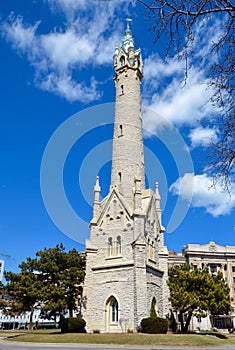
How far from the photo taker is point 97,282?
102 ft

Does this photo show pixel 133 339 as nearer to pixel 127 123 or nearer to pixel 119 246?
pixel 119 246

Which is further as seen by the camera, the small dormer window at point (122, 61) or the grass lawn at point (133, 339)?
the small dormer window at point (122, 61)

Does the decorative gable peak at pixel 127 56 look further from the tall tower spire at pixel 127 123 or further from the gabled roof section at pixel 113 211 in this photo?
the gabled roof section at pixel 113 211

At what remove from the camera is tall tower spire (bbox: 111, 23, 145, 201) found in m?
34.4

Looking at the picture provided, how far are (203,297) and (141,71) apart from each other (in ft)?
84.0

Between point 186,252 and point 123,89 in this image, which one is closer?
point 123,89

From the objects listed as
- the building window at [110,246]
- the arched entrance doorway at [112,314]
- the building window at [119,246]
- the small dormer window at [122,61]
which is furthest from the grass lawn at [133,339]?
the small dormer window at [122,61]

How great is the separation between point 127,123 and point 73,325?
20.3 m

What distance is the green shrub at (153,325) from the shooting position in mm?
25703

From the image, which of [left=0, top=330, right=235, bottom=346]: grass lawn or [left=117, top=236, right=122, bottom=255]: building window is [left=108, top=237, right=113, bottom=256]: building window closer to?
[left=117, top=236, right=122, bottom=255]: building window

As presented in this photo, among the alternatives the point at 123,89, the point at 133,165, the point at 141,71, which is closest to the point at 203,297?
the point at 133,165

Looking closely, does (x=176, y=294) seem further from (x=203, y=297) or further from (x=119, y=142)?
(x=119, y=142)

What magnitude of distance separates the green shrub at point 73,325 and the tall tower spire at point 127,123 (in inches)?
470

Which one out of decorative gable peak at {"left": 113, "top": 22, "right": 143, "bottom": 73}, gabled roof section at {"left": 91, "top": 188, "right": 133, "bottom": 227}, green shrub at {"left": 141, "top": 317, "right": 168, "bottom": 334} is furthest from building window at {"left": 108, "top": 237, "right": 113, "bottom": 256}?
decorative gable peak at {"left": 113, "top": 22, "right": 143, "bottom": 73}
